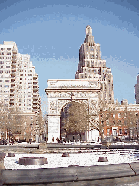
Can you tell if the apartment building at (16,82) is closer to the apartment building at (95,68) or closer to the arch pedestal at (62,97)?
the apartment building at (95,68)

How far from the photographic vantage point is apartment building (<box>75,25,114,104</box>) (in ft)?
332

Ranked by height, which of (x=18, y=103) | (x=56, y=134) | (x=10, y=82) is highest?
(x=10, y=82)

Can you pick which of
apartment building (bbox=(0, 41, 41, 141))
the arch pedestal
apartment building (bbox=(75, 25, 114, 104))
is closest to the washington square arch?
the arch pedestal

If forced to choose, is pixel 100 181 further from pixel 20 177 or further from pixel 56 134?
pixel 56 134

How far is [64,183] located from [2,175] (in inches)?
58.2

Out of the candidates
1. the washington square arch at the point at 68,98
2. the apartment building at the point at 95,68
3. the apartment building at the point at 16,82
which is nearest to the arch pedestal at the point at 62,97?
the washington square arch at the point at 68,98

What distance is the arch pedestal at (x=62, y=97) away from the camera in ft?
156

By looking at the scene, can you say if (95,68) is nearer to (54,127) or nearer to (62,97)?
(62,97)

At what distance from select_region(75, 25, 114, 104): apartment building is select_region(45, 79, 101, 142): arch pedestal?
48.6 m

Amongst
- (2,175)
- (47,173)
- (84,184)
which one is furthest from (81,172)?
(2,175)

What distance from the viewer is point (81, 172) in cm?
594

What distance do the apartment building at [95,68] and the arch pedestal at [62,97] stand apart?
4863cm

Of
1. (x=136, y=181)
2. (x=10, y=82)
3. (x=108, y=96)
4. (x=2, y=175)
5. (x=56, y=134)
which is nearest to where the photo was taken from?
(x=2, y=175)

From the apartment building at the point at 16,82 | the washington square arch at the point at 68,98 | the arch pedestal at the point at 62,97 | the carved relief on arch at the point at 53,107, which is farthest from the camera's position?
the apartment building at the point at 16,82
